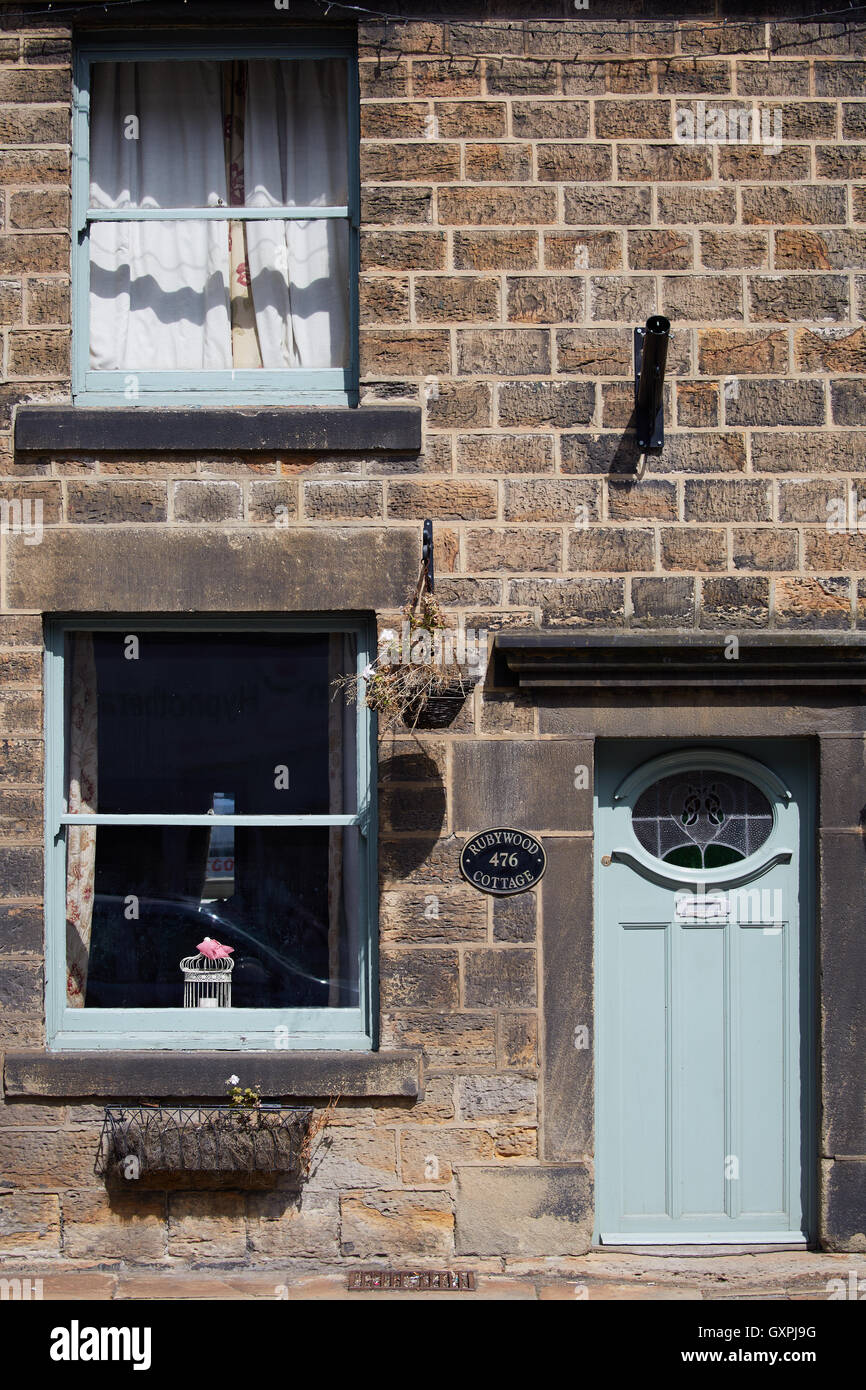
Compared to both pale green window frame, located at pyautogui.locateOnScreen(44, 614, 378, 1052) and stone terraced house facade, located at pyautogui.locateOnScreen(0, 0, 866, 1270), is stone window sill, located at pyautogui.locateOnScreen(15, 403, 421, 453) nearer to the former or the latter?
stone terraced house facade, located at pyautogui.locateOnScreen(0, 0, 866, 1270)

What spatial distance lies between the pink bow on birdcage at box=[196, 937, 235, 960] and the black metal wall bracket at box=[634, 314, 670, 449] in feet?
9.74

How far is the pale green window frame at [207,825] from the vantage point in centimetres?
520

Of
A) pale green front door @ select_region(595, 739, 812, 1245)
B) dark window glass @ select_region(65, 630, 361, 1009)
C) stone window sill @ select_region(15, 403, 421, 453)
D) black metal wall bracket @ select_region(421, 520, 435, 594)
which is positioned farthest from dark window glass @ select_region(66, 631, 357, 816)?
pale green front door @ select_region(595, 739, 812, 1245)

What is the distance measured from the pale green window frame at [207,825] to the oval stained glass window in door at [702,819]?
129cm

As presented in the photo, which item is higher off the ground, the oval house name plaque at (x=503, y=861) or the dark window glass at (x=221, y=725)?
the dark window glass at (x=221, y=725)

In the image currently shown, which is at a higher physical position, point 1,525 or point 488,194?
point 488,194

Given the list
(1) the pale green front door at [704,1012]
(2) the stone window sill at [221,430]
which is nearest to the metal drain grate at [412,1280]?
(1) the pale green front door at [704,1012]

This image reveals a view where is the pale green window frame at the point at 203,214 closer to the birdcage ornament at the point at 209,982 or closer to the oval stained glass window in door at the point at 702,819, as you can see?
the oval stained glass window in door at the point at 702,819

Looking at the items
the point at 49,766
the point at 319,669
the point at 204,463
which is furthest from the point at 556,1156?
the point at 204,463

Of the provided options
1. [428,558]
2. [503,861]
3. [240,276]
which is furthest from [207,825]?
[240,276]

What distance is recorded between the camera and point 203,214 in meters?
5.34

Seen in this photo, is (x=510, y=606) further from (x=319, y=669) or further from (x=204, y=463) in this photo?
(x=204, y=463)

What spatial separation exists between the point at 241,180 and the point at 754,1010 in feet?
14.9

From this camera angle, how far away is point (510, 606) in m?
5.14
